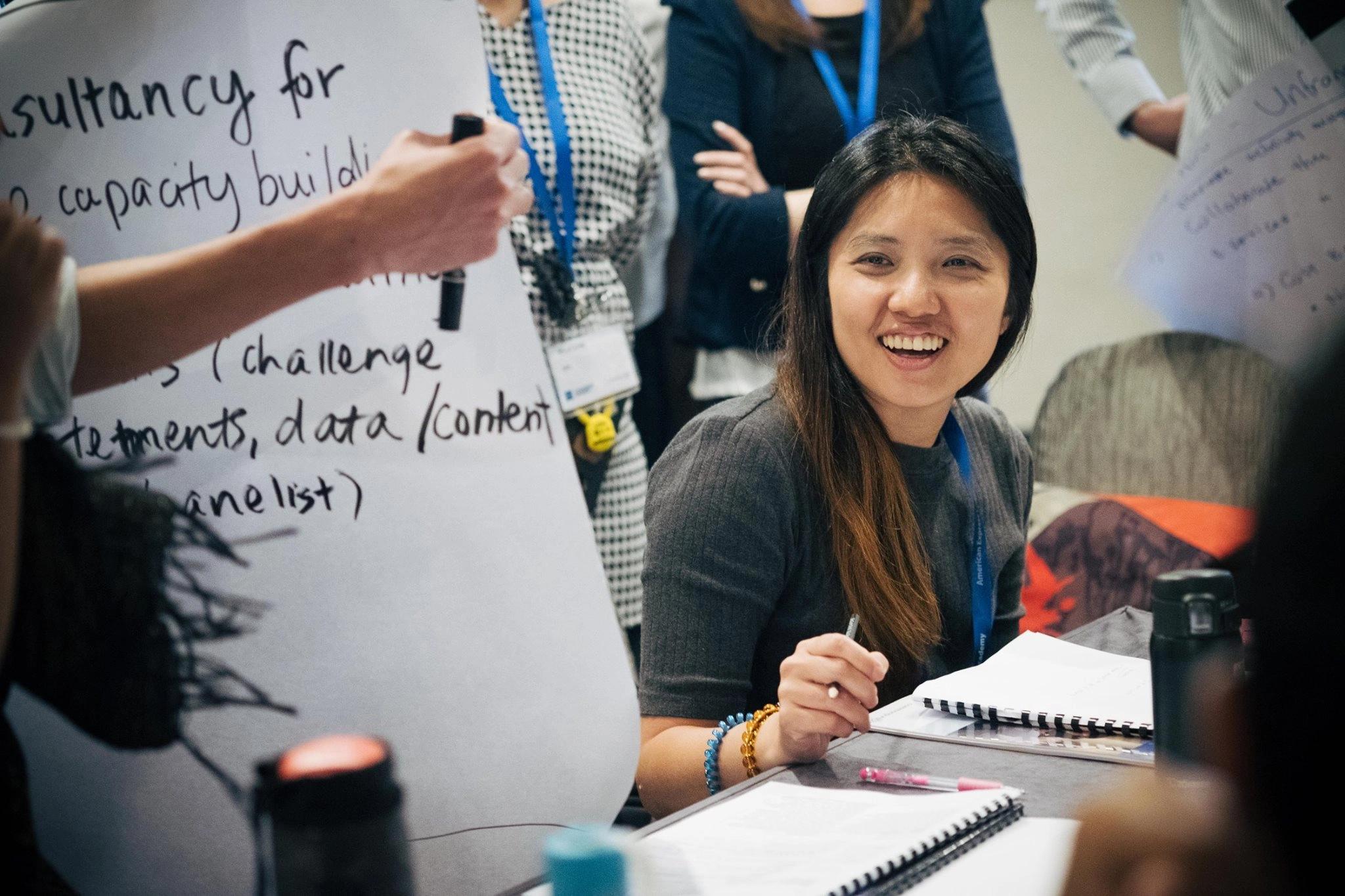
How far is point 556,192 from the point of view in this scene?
157 cm

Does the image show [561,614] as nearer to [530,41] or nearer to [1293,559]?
[1293,559]

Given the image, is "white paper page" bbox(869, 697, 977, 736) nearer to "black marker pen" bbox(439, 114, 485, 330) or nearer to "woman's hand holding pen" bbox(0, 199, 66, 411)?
"black marker pen" bbox(439, 114, 485, 330)

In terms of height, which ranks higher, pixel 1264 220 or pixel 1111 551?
pixel 1264 220

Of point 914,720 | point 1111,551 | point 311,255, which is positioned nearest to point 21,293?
point 311,255

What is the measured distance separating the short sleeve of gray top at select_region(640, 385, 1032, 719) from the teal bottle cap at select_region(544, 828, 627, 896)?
620 mm

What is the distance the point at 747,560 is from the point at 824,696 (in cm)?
27

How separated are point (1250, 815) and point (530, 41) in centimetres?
137

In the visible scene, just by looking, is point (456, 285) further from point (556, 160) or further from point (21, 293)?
point (556, 160)

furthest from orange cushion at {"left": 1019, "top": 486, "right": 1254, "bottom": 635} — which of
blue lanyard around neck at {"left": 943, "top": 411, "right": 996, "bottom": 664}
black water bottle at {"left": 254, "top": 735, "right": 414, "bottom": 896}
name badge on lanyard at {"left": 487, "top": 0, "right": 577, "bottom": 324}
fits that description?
black water bottle at {"left": 254, "top": 735, "right": 414, "bottom": 896}

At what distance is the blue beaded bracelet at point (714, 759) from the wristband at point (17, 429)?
700 millimetres

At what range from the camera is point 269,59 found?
83 centimetres

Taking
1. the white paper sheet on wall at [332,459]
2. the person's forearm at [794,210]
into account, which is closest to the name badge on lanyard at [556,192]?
the person's forearm at [794,210]

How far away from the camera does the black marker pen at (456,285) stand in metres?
0.88

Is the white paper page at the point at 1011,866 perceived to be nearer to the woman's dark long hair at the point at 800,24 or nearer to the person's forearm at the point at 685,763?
the person's forearm at the point at 685,763
